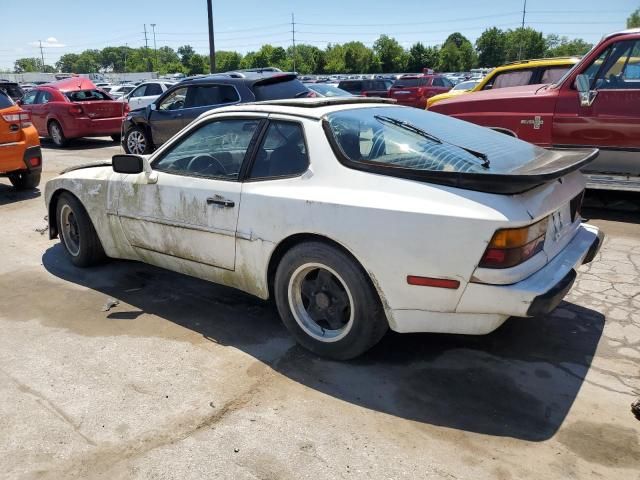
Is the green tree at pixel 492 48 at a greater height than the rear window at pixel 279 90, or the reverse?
the green tree at pixel 492 48

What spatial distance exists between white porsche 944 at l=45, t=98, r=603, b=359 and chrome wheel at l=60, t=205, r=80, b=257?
0.92 meters

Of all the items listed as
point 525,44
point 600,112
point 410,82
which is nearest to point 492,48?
point 525,44

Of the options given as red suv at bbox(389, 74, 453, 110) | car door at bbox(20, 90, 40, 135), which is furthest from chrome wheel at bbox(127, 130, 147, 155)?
red suv at bbox(389, 74, 453, 110)

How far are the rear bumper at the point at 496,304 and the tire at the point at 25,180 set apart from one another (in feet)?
24.9

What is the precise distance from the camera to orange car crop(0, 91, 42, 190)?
7.59 metres

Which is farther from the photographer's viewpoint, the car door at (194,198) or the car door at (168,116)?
the car door at (168,116)

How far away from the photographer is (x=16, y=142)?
7.75 meters

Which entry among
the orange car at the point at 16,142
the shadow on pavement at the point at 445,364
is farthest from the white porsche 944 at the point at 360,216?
the orange car at the point at 16,142

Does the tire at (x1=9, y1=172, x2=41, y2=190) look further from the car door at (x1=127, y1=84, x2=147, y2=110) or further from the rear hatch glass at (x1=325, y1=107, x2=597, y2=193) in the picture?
the car door at (x1=127, y1=84, x2=147, y2=110)

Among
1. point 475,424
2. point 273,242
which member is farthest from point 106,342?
point 475,424

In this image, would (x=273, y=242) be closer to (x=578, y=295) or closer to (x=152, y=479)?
(x=152, y=479)

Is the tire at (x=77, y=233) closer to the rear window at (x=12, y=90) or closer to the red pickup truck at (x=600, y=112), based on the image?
the red pickup truck at (x=600, y=112)

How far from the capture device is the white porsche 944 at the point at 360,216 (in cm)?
273

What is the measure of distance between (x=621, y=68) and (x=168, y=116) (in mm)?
7988
